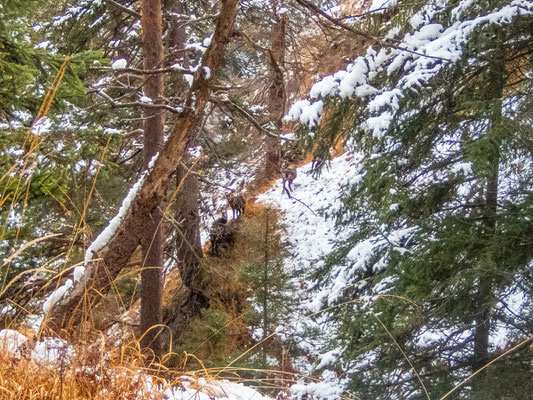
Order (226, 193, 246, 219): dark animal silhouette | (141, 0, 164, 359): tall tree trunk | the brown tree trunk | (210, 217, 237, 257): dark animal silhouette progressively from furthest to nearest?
(226, 193, 246, 219): dark animal silhouette < (210, 217, 237, 257): dark animal silhouette < the brown tree trunk < (141, 0, 164, 359): tall tree trunk

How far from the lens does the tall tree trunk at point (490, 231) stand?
3.81 meters

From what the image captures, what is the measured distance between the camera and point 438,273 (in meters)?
4.59

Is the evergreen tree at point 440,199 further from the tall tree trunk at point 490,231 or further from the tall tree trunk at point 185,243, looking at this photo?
the tall tree trunk at point 185,243

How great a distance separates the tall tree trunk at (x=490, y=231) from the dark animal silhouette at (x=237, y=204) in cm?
774

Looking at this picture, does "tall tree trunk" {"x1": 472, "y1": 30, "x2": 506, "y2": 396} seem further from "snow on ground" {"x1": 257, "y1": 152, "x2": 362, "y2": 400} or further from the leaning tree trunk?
"snow on ground" {"x1": 257, "y1": 152, "x2": 362, "y2": 400}

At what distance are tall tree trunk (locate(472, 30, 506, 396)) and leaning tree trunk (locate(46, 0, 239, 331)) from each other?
243cm

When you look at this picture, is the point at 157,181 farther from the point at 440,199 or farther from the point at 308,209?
the point at 308,209

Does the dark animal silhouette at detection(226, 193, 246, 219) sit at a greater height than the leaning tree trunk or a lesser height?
greater

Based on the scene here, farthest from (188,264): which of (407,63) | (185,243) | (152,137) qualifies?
(407,63)

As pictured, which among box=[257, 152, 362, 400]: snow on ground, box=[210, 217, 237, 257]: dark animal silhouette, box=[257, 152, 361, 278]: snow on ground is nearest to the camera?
box=[257, 152, 362, 400]: snow on ground

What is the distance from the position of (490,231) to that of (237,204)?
325 inches

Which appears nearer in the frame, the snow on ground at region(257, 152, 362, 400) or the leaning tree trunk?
the leaning tree trunk

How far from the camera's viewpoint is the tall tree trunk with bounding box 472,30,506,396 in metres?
3.81

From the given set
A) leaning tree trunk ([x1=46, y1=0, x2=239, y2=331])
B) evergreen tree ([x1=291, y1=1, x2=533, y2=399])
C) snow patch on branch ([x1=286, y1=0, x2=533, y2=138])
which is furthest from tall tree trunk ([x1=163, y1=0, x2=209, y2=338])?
leaning tree trunk ([x1=46, y1=0, x2=239, y2=331])
